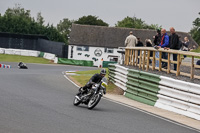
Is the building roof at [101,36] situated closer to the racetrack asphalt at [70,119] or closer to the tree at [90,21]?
the tree at [90,21]

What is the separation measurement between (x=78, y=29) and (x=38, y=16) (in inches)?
3091

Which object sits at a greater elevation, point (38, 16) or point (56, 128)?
point (38, 16)

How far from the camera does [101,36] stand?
312ft

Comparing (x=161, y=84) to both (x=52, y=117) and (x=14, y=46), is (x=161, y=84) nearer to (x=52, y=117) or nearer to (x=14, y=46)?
(x=52, y=117)

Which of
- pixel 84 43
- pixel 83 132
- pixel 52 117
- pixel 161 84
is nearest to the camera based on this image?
pixel 83 132

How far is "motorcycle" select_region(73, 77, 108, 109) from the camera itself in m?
14.3

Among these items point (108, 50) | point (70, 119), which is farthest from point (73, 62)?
point (70, 119)

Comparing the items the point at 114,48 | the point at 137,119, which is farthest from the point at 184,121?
the point at 114,48

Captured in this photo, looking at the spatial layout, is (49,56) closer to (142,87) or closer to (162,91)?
(142,87)

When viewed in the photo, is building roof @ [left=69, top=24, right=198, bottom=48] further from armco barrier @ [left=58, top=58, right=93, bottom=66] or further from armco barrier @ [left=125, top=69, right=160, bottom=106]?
armco barrier @ [left=125, top=69, right=160, bottom=106]

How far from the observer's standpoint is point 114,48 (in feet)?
306

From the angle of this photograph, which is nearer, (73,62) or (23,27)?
(73,62)

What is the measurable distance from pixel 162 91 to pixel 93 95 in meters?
3.30

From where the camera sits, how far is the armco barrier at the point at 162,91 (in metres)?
14.7
